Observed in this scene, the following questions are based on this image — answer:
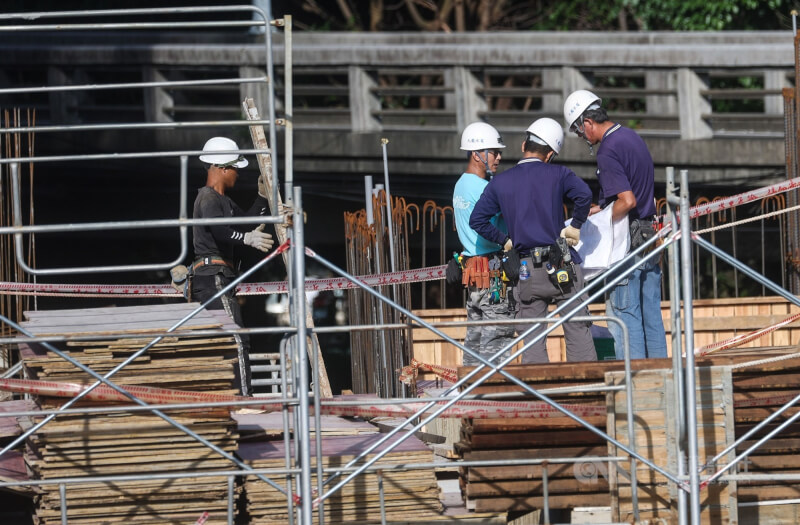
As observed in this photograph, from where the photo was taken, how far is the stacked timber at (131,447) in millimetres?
7027

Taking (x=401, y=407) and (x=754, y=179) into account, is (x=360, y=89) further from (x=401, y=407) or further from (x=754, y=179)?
(x=401, y=407)

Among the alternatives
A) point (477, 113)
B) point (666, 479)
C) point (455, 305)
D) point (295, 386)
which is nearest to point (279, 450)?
point (295, 386)

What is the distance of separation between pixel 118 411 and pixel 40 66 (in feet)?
32.4

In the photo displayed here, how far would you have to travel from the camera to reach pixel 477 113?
14.8m

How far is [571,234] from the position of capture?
330 inches

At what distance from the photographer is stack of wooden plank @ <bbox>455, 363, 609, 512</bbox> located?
725cm

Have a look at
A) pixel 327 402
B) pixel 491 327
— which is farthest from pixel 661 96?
pixel 327 402

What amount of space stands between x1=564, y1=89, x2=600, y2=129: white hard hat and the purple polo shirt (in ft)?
0.77

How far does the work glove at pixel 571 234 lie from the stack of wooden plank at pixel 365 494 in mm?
1853

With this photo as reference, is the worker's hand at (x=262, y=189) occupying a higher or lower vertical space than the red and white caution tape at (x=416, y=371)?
higher

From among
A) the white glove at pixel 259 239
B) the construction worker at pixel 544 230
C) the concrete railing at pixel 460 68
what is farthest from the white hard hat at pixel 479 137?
the concrete railing at pixel 460 68

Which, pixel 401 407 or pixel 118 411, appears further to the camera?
pixel 401 407

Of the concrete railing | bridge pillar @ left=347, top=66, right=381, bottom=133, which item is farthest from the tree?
bridge pillar @ left=347, top=66, right=381, bottom=133

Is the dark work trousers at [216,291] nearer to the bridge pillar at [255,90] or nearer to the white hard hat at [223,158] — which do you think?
the white hard hat at [223,158]
